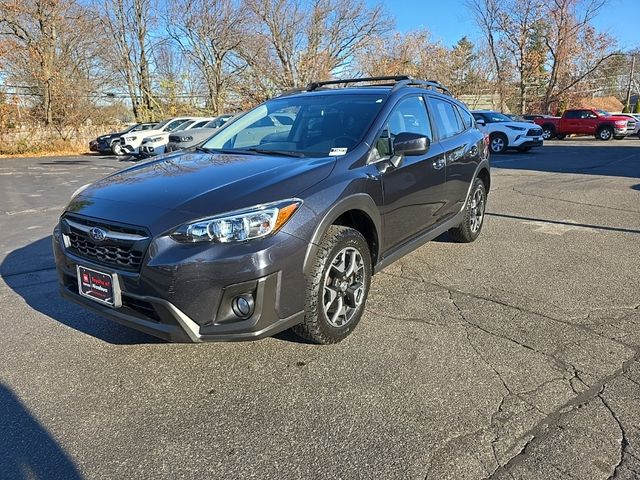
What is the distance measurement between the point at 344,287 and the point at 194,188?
1.16m

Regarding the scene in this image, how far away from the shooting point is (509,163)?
15.4 meters

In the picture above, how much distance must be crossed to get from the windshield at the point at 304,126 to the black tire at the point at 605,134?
2768 centimetres

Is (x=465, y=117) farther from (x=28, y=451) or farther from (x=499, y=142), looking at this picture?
(x=499, y=142)

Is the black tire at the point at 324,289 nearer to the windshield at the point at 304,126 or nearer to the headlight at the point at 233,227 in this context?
the headlight at the point at 233,227

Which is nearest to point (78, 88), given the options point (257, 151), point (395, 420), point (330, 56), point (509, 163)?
point (330, 56)

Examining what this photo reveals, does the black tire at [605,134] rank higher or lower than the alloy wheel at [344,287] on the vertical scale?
higher

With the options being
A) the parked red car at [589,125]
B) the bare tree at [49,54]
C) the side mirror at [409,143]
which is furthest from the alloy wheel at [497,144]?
the bare tree at [49,54]

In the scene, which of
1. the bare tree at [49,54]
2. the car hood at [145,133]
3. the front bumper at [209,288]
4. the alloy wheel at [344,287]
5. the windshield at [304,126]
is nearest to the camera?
the front bumper at [209,288]

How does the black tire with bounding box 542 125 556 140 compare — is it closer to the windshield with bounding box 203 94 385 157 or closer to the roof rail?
the roof rail

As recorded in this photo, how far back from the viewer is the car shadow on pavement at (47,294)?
3457 mm

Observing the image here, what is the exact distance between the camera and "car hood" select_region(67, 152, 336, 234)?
2676mm

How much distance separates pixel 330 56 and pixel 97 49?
16.0 m

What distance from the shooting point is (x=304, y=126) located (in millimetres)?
4000

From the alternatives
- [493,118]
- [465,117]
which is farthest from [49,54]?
[465,117]
